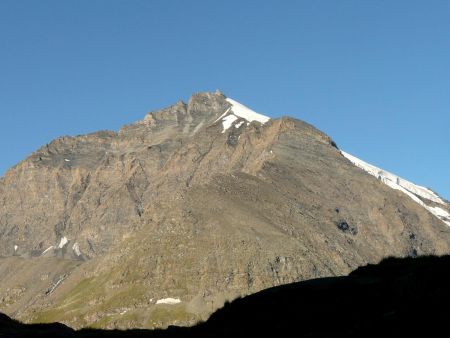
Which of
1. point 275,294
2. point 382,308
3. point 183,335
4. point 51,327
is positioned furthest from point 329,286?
point 51,327

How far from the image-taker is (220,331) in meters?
28.3

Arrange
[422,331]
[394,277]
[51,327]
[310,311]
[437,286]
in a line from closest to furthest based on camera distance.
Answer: [422,331], [437,286], [310,311], [394,277], [51,327]

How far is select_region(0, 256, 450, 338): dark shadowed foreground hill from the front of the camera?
21.1 metres

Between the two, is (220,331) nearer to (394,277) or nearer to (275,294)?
(275,294)

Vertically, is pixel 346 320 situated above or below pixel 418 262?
below

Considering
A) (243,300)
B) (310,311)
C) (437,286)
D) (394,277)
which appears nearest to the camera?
(437,286)

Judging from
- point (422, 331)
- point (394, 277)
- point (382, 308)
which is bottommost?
point (422, 331)

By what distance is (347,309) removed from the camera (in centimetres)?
2598

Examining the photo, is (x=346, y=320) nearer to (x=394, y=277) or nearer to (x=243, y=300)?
(x=394, y=277)

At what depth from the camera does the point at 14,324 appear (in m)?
34.8

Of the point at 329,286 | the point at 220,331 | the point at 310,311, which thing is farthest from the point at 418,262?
the point at 220,331

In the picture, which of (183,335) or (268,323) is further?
(183,335)

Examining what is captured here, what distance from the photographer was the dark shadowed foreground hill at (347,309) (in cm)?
2108

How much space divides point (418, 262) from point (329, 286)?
376 centimetres
